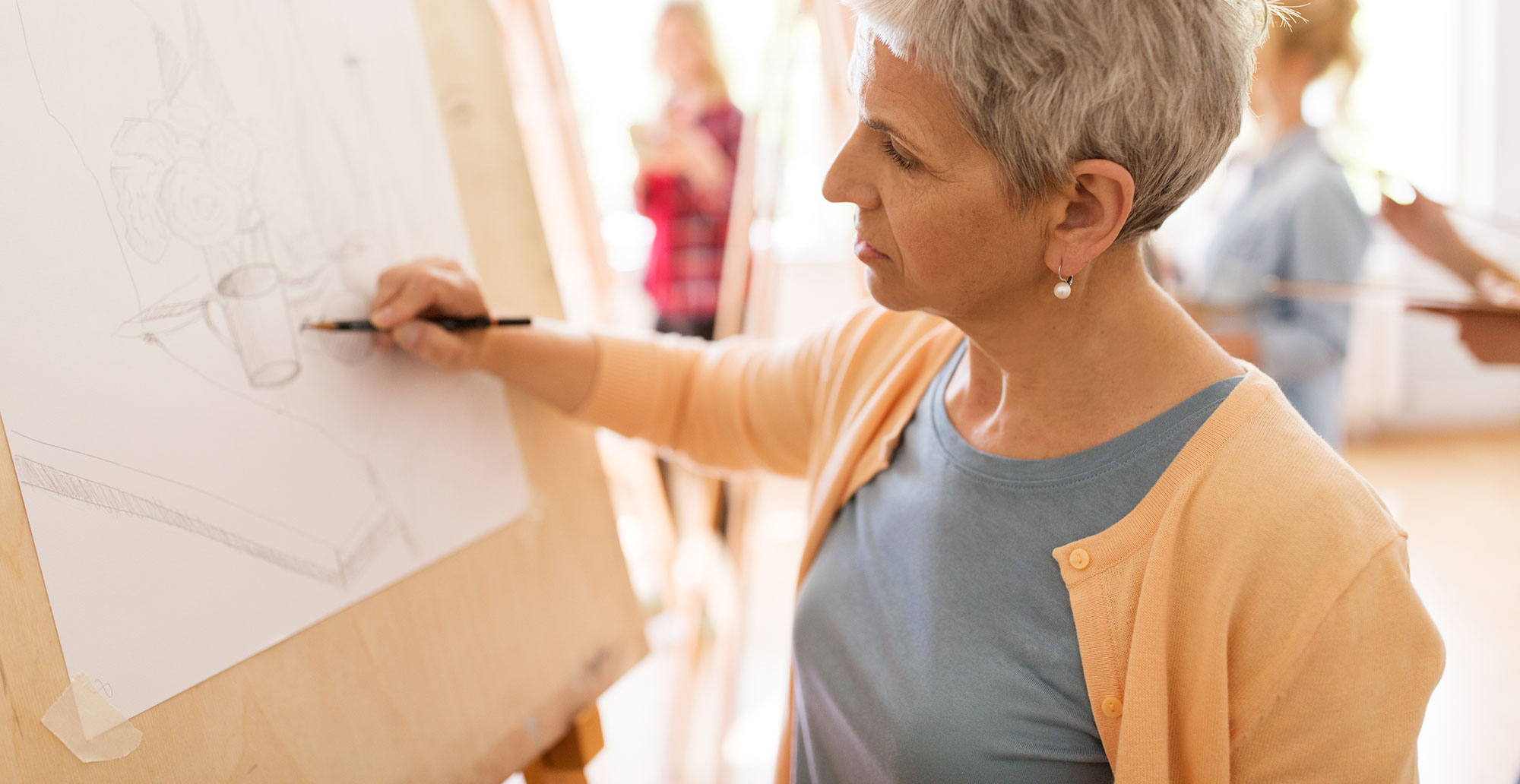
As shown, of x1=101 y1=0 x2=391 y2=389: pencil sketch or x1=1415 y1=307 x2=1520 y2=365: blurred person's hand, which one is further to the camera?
x1=1415 y1=307 x2=1520 y2=365: blurred person's hand

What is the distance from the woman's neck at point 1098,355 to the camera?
813 millimetres

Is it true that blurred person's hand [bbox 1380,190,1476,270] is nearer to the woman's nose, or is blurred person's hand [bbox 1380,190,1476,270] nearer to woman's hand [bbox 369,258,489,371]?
the woman's nose

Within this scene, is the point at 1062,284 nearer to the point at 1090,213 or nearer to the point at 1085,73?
the point at 1090,213

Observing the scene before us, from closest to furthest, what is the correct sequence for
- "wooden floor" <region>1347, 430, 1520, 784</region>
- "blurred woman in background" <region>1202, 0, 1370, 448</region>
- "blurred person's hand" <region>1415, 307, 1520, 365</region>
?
"blurred person's hand" <region>1415, 307, 1520, 365</region> → "blurred woman in background" <region>1202, 0, 1370, 448</region> → "wooden floor" <region>1347, 430, 1520, 784</region>

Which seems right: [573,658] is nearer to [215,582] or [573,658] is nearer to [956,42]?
[215,582]

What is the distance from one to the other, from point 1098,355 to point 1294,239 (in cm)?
125

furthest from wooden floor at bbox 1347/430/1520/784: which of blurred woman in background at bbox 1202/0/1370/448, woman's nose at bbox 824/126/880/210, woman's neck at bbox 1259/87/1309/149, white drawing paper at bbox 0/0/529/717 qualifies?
white drawing paper at bbox 0/0/529/717

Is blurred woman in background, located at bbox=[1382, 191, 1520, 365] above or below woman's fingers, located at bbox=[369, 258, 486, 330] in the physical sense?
below

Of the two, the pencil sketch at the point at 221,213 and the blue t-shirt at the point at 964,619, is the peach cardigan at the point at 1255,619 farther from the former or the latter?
the pencil sketch at the point at 221,213

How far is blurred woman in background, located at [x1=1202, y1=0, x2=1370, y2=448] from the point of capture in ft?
5.88

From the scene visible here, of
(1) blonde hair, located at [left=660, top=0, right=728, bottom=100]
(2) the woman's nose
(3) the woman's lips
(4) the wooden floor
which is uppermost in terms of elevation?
(1) blonde hair, located at [left=660, top=0, right=728, bottom=100]

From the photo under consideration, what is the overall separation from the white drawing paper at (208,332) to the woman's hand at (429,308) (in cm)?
2

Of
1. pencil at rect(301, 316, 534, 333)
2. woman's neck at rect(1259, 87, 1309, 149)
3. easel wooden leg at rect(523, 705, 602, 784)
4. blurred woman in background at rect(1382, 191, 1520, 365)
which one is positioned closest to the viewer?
pencil at rect(301, 316, 534, 333)

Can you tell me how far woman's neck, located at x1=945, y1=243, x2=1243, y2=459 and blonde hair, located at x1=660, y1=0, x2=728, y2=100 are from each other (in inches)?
75.3
